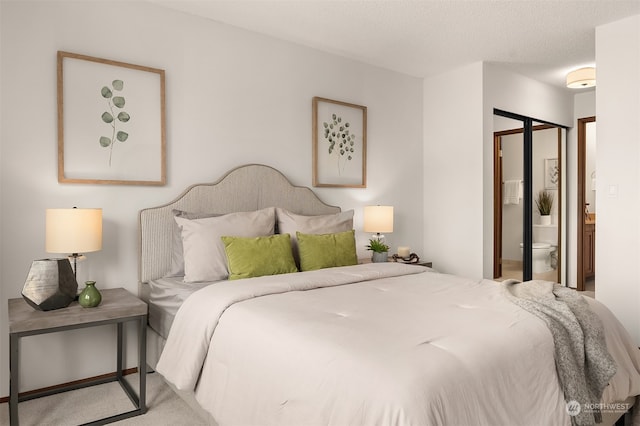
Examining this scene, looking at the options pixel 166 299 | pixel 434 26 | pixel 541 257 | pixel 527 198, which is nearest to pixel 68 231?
pixel 166 299

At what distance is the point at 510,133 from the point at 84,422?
4625 millimetres

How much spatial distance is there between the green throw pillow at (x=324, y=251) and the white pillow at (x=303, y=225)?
0.10 metres

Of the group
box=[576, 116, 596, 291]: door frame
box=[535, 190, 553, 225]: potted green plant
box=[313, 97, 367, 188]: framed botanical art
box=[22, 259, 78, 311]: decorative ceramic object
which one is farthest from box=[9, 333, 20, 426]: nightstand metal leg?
box=[576, 116, 596, 291]: door frame

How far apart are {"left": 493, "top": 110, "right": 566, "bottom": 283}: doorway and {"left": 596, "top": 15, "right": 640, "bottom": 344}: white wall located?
1.20 m

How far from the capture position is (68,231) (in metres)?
2.46

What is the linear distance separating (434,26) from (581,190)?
328 cm

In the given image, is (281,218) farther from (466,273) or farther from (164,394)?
(466,273)

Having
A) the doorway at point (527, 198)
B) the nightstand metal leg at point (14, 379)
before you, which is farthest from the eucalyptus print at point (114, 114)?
the doorway at point (527, 198)

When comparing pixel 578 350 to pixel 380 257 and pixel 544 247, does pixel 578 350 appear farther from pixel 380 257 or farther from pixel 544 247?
pixel 544 247

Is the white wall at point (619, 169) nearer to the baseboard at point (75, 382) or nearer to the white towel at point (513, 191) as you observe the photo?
the white towel at point (513, 191)

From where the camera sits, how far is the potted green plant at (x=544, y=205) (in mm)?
5273

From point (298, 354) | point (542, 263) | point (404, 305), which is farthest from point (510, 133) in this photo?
point (298, 354)

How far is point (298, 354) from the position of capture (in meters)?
1.61

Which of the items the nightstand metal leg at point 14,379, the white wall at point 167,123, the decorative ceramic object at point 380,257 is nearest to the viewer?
the nightstand metal leg at point 14,379
